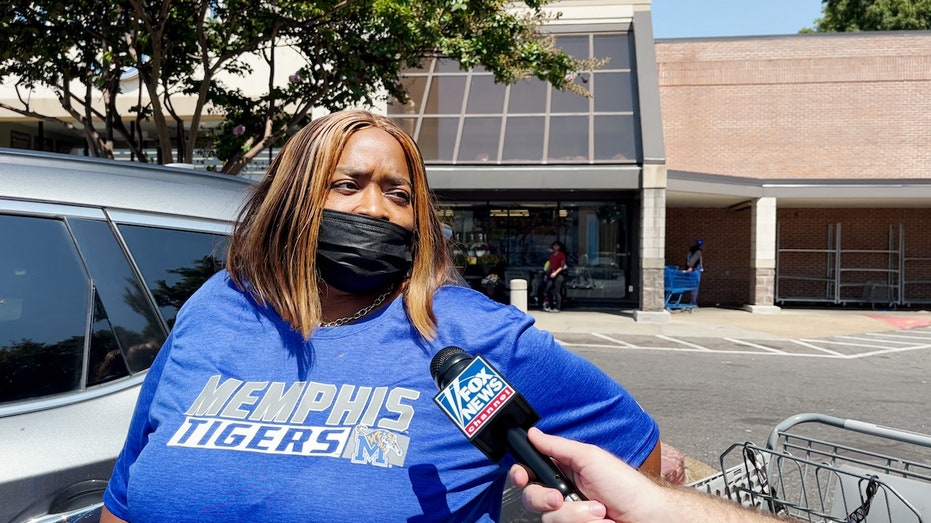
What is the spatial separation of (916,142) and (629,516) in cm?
2327

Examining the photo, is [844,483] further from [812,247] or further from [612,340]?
[812,247]

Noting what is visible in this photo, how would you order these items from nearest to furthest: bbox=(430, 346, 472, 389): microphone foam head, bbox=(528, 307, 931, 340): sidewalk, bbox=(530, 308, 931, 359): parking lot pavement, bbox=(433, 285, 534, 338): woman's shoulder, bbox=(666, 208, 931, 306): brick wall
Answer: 1. bbox=(430, 346, 472, 389): microphone foam head
2. bbox=(433, 285, 534, 338): woman's shoulder
3. bbox=(530, 308, 931, 359): parking lot pavement
4. bbox=(528, 307, 931, 340): sidewalk
5. bbox=(666, 208, 931, 306): brick wall

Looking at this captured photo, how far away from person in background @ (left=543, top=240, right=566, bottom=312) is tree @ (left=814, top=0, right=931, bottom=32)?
26.3m

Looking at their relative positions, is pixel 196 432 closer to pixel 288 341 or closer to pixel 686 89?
pixel 288 341

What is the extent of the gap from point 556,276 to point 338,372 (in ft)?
50.4

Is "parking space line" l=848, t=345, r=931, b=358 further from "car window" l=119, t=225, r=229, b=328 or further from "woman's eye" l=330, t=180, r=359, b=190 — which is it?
"woman's eye" l=330, t=180, r=359, b=190

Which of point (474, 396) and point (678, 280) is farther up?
point (474, 396)

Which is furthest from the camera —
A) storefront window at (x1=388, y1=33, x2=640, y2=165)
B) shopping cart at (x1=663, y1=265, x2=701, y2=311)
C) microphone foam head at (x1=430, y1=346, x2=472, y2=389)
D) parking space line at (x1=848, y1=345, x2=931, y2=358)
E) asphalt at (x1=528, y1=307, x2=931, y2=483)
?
shopping cart at (x1=663, y1=265, x2=701, y2=311)

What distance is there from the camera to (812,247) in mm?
20234

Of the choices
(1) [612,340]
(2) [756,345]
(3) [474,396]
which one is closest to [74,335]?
(3) [474,396]

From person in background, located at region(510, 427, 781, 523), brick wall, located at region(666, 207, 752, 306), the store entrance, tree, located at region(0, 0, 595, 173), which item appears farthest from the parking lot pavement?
person in background, located at region(510, 427, 781, 523)

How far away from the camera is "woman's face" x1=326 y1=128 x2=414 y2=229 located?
A: 5.28 ft

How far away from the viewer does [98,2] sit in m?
8.36

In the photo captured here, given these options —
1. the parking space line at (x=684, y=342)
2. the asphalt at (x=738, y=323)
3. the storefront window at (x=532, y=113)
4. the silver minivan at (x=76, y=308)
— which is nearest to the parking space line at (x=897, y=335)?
the asphalt at (x=738, y=323)
